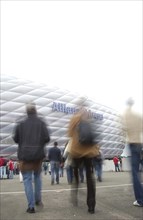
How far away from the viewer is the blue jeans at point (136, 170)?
5629mm

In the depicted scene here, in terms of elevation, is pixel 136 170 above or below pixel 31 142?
below

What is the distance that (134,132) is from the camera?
5633 millimetres

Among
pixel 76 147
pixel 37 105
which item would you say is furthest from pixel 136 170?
pixel 37 105

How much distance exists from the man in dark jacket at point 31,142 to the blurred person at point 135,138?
3.83ft

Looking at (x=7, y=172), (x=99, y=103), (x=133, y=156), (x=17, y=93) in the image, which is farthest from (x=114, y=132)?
(x=133, y=156)

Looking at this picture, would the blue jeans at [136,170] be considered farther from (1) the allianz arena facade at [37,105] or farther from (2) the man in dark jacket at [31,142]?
(1) the allianz arena facade at [37,105]

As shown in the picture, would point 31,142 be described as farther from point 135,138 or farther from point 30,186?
point 135,138

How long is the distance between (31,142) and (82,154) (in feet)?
2.27

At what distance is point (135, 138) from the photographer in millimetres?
5629

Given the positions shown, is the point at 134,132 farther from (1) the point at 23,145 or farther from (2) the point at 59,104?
(2) the point at 59,104

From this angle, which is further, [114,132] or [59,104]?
[114,132]

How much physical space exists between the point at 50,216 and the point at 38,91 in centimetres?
4992

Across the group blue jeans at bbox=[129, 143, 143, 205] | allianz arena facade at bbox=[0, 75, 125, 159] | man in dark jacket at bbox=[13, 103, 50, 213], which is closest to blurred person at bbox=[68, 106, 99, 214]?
man in dark jacket at bbox=[13, 103, 50, 213]

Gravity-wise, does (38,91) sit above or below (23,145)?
above
